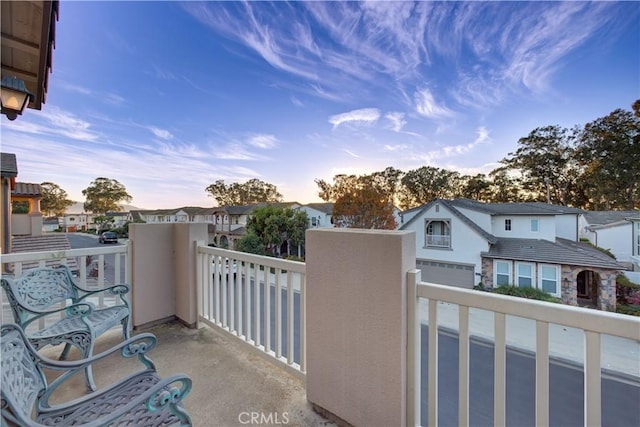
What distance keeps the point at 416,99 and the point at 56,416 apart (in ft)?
32.1

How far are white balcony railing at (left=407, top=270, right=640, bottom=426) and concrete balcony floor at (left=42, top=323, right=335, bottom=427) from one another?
2.51ft

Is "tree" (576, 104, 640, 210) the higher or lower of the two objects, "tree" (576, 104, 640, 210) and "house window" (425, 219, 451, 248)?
the higher

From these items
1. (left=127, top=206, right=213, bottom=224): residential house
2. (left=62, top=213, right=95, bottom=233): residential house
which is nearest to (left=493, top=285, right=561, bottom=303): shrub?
(left=127, top=206, right=213, bottom=224): residential house

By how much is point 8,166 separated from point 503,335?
11.2m

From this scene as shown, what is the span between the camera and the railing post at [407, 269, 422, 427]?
1.31 m

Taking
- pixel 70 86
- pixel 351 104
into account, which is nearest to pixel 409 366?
pixel 70 86

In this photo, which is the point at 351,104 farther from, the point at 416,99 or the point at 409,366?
the point at 409,366

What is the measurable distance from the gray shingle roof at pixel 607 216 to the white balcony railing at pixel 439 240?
5377 mm

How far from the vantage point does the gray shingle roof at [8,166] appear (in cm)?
695

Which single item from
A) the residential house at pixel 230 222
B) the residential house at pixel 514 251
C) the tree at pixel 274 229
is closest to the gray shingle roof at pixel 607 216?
the residential house at pixel 514 251

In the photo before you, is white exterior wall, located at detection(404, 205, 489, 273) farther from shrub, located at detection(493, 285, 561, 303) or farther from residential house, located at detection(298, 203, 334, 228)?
residential house, located at detection(298, 203, 334, 228)

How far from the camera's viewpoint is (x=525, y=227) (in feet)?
37.0

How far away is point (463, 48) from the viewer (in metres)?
6.45

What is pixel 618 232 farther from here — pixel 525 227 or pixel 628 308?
pixel 525 227
